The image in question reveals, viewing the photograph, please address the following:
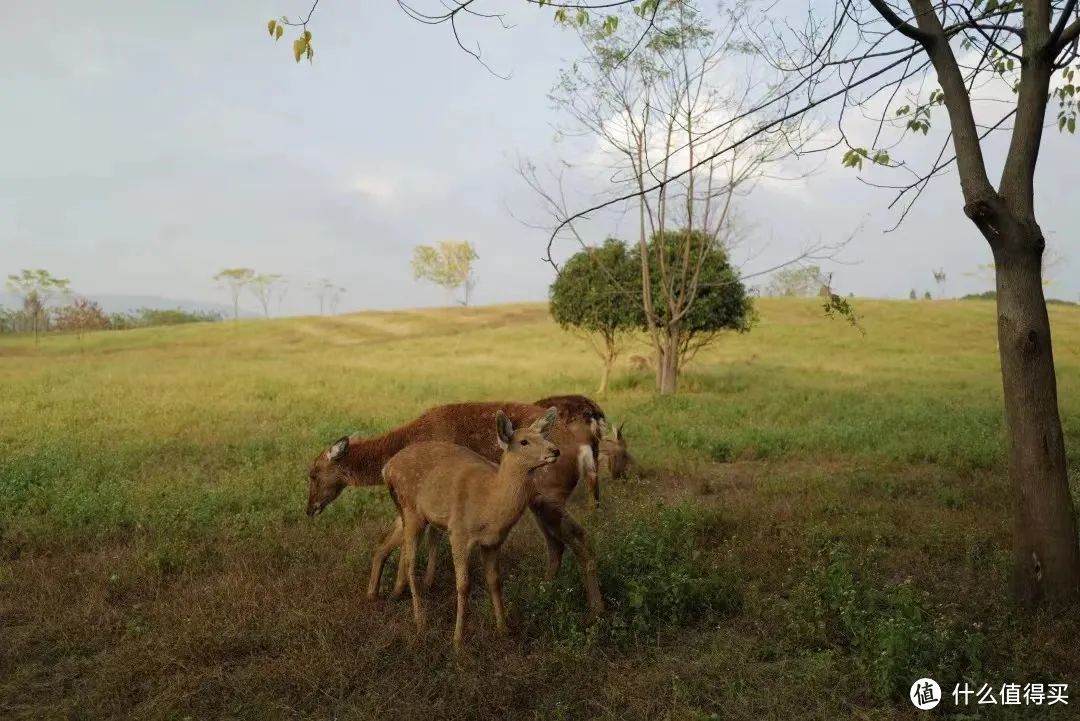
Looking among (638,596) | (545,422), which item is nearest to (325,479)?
(545,422)

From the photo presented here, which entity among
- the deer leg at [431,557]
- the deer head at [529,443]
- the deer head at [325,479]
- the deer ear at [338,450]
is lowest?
the deer leg at [431,557]

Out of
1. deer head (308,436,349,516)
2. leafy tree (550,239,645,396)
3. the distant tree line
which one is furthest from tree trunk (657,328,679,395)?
the distant tree line

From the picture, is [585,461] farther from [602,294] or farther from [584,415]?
[602,294]

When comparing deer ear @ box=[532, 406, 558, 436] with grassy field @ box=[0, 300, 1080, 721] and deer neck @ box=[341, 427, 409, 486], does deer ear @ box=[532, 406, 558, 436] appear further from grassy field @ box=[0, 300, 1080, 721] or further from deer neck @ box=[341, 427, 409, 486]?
deer neck @ box=[341, 427, 409, 486]

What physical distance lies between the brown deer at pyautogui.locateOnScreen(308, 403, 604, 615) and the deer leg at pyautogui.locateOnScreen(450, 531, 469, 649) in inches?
30.1

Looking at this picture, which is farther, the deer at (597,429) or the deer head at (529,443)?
the deer at (597,429)

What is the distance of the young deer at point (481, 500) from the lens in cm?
543

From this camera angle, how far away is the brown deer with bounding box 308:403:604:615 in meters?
6.30

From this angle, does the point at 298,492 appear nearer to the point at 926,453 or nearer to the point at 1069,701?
the point at 1069,701

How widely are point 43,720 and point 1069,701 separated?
6.04 m

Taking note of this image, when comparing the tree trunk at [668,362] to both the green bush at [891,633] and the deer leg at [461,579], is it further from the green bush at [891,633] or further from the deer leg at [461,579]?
the deer leg at [461,579]

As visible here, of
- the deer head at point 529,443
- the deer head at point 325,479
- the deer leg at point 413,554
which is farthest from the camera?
the deer head at point 325,479

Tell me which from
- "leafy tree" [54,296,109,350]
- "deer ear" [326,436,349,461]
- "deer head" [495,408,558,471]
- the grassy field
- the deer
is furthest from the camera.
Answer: "leafy tree" [54,296,109,350]

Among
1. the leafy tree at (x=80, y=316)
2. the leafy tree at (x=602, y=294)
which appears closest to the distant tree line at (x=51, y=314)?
the leafy tree at (x=80, y=316)
